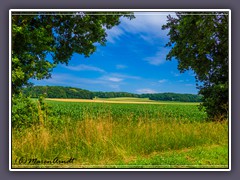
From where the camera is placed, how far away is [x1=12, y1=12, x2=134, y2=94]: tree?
9844 millimetres

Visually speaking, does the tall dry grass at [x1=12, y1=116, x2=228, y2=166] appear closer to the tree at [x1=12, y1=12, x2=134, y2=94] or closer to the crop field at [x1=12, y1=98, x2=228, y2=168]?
the crop field at [x1=12, y1=98, x2=228, y2=168]

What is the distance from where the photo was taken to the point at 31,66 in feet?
33.6

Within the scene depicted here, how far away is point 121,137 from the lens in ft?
33.3

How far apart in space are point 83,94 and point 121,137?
1180 mm

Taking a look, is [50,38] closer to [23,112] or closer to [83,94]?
[83,94]

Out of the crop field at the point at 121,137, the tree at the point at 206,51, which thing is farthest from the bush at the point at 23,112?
the tree at the point at 206,51

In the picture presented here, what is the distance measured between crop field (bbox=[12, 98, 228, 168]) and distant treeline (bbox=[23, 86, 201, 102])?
0.10 m

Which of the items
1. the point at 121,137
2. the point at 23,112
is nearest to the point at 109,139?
the point at 121,137

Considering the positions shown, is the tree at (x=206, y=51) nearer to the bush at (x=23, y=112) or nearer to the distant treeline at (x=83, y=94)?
the distant treeline at (x=83, y=94)

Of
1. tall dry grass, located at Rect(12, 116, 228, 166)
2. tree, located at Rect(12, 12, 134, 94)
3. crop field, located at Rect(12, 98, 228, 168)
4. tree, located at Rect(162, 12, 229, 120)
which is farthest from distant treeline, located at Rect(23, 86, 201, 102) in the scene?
tall dry grass, located at Rect(12, 116, 228, 166)

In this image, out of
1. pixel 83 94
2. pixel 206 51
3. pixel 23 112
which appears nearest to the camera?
pixel 83 94

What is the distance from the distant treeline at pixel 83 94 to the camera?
32.3 ft
